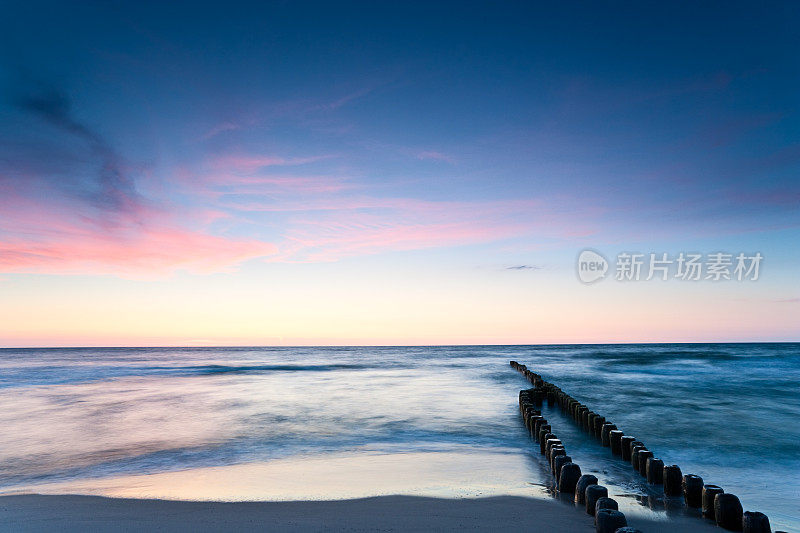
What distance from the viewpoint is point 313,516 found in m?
5.55

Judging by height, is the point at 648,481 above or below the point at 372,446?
above

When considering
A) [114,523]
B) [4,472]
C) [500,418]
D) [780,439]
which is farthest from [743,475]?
[4,472]

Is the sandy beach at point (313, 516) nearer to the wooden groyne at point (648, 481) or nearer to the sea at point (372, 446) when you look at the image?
the wooden groyne at point (648, 481)

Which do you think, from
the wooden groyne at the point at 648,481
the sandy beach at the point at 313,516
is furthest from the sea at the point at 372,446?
the sandy beach at the point at 313,516

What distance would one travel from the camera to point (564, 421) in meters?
12.8

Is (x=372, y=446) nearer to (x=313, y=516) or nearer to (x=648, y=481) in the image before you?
(x=313, y=516)

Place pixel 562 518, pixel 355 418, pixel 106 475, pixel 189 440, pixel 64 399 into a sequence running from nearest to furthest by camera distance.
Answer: pixel 562 518 < pixel 106 475 < pixel 189 440 < pixel 355 418 < pixel 64 399

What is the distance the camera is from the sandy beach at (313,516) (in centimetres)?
521

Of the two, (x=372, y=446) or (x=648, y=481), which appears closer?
(x=648, y=481)

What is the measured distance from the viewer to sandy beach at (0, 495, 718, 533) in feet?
17.1

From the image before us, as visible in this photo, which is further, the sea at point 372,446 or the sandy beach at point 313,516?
the sea at point 372,446

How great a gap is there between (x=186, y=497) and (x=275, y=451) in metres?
3.50

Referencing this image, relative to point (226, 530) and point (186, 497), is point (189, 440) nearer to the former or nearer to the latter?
point (186, 497)

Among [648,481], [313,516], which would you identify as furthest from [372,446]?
[648,481]
